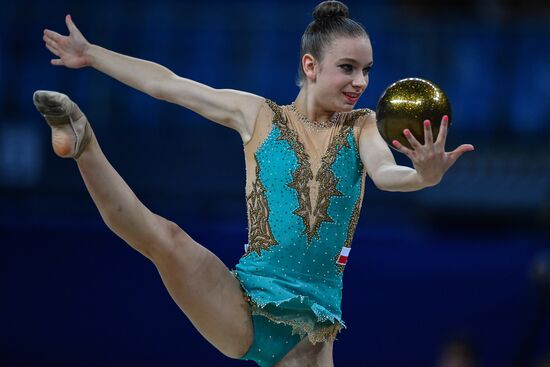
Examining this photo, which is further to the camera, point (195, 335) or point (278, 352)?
point (195, 335)

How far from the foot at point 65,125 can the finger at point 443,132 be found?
3.74 feet

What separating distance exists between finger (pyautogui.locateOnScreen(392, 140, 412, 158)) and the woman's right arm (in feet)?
2.38

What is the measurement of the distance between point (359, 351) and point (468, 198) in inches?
47.7

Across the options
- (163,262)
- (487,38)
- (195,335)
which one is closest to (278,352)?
(163,262)

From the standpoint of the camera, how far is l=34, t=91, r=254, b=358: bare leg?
3.15 m

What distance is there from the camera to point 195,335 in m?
5.66

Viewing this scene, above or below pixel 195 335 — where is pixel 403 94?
above

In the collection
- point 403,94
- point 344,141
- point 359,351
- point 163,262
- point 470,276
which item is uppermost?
point 403,94

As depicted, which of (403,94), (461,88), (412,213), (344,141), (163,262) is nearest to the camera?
(403,94)

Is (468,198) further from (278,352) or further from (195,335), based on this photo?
(278,352)

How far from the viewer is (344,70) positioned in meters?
3.38

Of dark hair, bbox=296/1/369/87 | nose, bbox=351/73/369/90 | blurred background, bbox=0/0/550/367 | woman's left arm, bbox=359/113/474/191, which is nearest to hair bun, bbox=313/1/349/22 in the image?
dark hair, bbox=296/1/369/87

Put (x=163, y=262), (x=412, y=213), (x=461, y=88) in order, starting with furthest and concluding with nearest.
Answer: (x=461, y=88), (x=412, y=213), (x=163, y=262)

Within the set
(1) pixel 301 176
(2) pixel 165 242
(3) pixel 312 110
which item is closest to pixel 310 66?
(3) pixel 312 110
